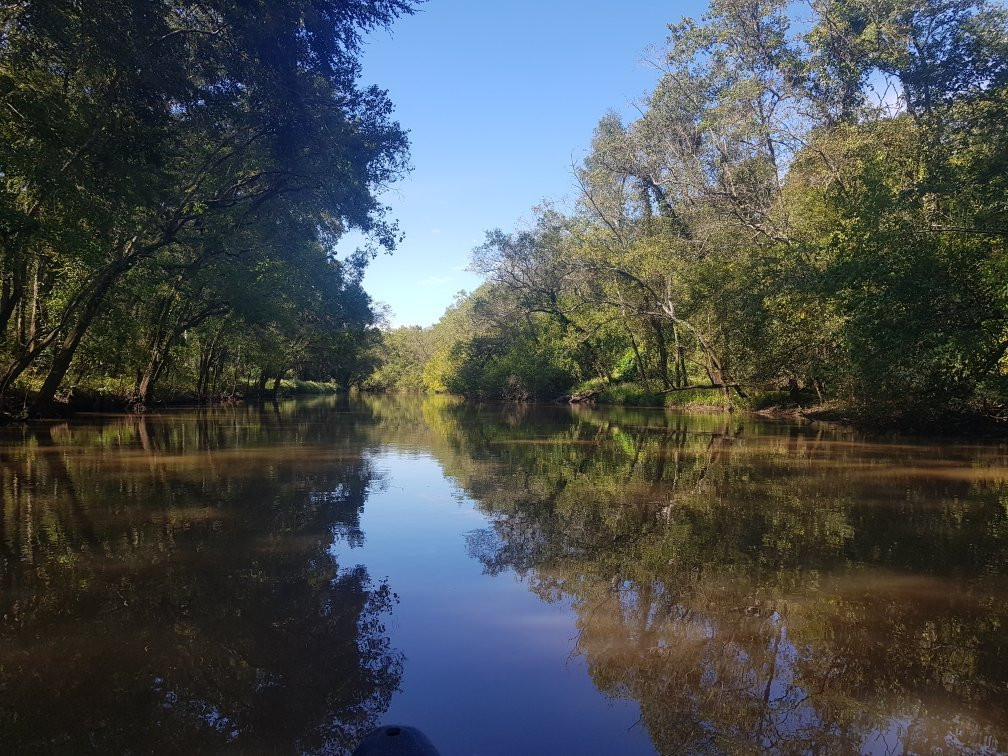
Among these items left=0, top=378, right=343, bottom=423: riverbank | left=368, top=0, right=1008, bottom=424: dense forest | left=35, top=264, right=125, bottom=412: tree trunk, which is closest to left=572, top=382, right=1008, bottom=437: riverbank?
left=368, top=0, right=1008, bottom=424: dense forest

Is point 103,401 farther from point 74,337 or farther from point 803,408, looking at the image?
point 803,408

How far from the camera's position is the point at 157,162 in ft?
44.9

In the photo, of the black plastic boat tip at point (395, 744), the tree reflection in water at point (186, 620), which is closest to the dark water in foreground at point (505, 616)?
the tree reflection in water at point (186, 620)

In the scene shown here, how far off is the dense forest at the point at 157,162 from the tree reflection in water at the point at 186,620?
726cm

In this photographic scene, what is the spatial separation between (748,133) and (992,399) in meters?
12.6

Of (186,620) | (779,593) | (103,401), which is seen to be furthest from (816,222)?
(103,401)

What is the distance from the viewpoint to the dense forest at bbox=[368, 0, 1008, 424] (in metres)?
15.0

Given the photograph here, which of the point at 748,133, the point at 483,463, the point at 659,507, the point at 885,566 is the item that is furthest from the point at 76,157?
the point at 748,133

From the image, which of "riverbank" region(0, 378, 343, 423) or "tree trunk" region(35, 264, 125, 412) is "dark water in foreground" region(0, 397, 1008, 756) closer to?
"tree trunk" region(35, 264, 125, 412)

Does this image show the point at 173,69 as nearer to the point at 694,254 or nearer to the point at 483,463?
the point at 483,463

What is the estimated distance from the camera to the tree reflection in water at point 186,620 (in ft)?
10.6

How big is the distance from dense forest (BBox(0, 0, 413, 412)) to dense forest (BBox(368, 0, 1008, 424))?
13623mm

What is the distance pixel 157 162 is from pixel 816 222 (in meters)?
20.0

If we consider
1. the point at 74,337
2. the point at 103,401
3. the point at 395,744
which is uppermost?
the point at 74,337
